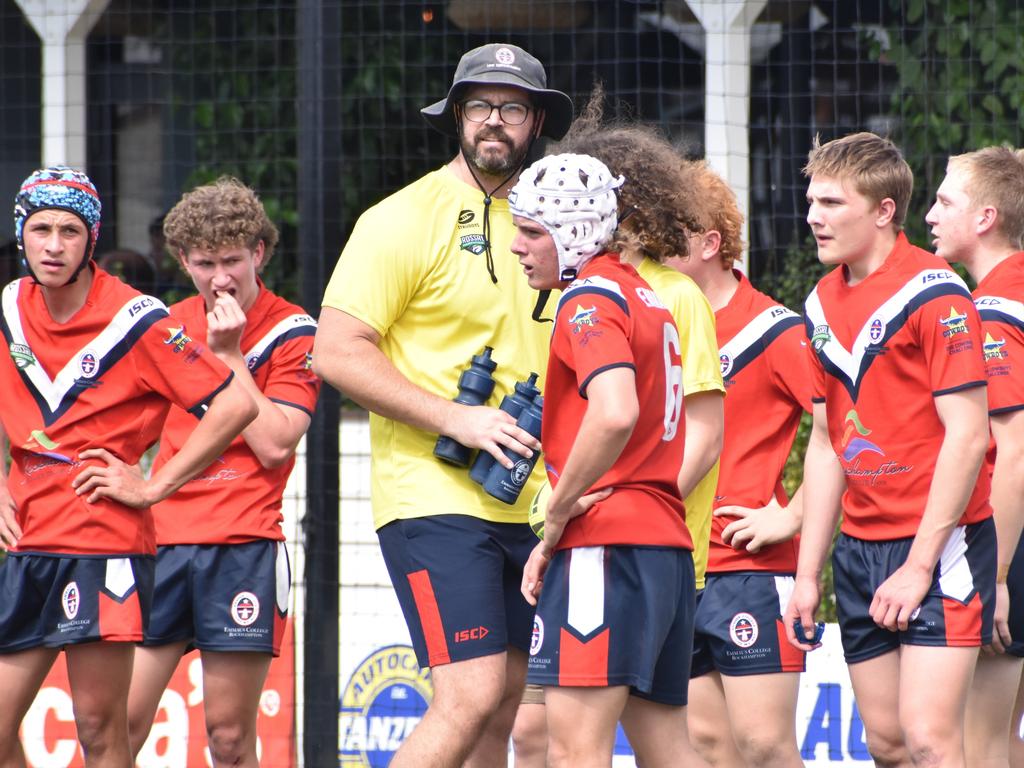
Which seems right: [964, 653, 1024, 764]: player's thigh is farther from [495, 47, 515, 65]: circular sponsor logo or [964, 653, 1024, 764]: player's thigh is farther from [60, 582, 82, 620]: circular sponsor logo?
[60, 582, 82, 620]: circular sponsor logo

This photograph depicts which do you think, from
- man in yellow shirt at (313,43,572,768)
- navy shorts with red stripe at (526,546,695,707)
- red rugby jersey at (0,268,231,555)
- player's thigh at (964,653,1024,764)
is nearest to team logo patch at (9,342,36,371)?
red rugby jersey at (0,268,231,555)

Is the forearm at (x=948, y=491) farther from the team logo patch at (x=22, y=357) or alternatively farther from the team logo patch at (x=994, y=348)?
the team logo patch at (x=22, y=357)

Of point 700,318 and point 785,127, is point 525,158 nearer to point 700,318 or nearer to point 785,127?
A: point 700,318

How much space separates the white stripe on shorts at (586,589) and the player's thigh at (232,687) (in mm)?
1795

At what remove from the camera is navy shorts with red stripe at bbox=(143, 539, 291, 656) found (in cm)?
520

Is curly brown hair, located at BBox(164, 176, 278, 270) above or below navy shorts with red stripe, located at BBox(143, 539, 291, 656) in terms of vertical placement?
above

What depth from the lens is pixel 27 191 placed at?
4.81m

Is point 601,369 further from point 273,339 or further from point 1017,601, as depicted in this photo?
point 273,339

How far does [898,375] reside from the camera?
4.24 meters

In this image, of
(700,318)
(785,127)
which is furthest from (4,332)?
(785,127)

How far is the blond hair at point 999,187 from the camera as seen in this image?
4.87 metres

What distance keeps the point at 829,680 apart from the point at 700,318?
267 cm

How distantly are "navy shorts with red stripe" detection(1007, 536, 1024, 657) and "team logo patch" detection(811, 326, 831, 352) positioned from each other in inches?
37.3

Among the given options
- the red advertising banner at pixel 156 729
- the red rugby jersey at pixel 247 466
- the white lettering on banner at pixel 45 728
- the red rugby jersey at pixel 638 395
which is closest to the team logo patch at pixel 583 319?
the red rugby jersey at pixel 638 395
